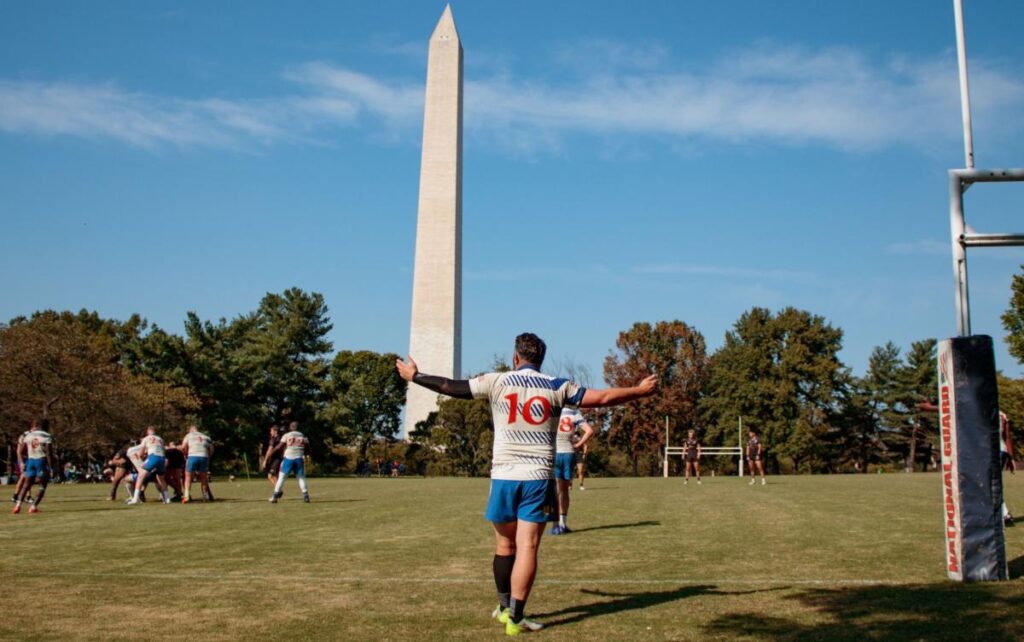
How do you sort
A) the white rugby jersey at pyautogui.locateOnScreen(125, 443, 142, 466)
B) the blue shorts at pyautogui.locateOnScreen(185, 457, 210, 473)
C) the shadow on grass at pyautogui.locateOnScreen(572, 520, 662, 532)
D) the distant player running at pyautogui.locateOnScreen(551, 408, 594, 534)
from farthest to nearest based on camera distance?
the white rugby jersey at pyautogui.locateOnScreen(125, 443, 142, 466) → the blue shorts at pyautogui.locateOnScreen(185, 457, 210, 473) → the shadow on grass at pyautogui.locateOnScreen(572, 520, 662, 532) → the distant player running at pyautogui.locateOnScreen(551, 408, 594, 534)

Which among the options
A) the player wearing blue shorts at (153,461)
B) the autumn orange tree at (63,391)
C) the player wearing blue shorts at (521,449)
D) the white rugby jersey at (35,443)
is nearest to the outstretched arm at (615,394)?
the player wearing blue shorts at (521,449)

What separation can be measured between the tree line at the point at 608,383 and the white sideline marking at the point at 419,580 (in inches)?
1901

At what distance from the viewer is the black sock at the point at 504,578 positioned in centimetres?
695

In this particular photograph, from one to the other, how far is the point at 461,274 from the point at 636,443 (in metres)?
22.5

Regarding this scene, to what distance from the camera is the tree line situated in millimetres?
66188

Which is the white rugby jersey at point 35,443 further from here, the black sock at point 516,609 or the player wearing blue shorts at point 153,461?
the black sock at point 516,609

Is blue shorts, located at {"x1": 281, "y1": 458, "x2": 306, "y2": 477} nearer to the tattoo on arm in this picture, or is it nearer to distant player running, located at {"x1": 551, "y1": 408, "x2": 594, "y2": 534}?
distant player running, located at {"x1": 551, "y1": 408, "x2": 594, "y2": 534}

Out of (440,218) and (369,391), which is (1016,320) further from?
(369,391)

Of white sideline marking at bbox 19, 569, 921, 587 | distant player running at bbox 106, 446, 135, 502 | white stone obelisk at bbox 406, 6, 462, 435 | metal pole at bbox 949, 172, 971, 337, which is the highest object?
white stone obelisk at bbox 406, 6, 462, 435

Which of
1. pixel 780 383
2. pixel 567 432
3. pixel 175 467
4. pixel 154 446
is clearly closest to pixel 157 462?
pixel 154 446

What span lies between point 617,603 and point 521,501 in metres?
1.38

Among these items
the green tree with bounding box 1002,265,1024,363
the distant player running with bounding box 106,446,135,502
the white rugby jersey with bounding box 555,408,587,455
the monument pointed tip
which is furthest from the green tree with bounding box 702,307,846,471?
the white rugby jersey with bounding box 555,408,587,455

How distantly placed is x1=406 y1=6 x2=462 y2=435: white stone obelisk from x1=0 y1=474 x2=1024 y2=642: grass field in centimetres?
4492

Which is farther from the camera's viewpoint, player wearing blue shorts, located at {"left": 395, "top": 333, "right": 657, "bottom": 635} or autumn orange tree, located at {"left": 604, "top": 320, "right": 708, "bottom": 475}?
autumn orange tree, located at {"left": 604, "top": 320, "right": 708, "bottom": 475}
